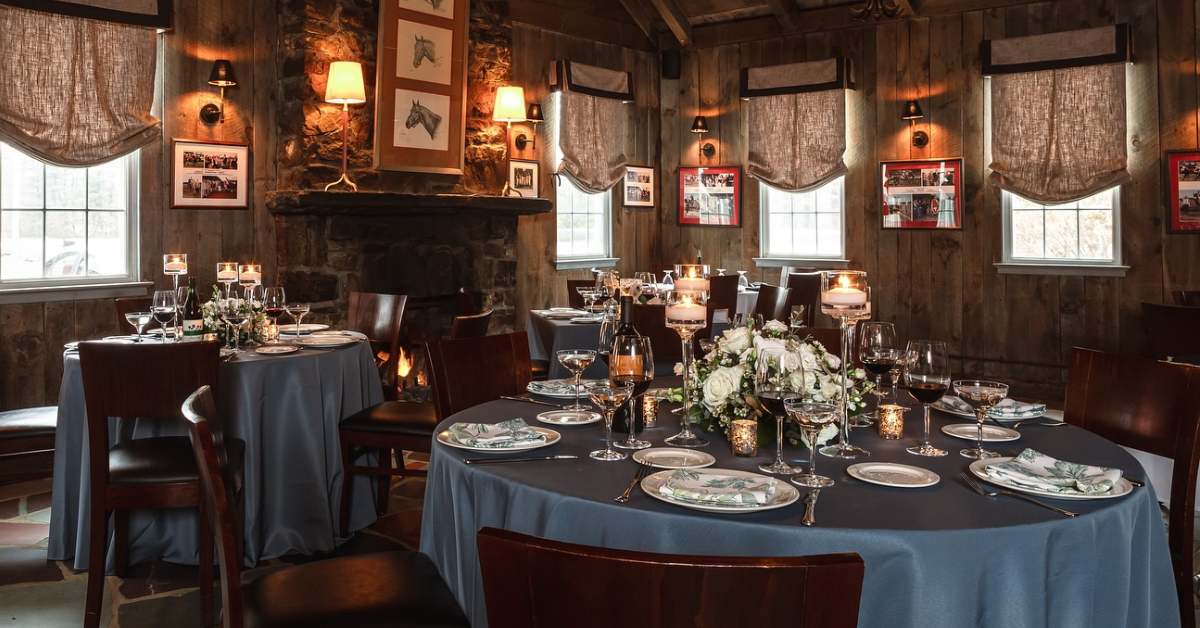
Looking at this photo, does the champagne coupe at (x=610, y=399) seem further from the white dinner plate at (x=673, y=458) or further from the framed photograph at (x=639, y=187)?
the framed photograph at (x=639, y=187)

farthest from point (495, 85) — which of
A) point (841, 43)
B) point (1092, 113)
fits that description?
point (1092, 113)

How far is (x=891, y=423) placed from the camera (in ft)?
7.17

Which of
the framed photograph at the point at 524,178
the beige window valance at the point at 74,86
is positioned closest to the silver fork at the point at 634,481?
the beige window valance at the point at 74,86

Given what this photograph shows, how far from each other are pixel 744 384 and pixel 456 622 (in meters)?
0.79

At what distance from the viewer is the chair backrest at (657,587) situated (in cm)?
101

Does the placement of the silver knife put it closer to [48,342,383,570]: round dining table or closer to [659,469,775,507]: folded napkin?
[659,469,775,507]: folded napkin

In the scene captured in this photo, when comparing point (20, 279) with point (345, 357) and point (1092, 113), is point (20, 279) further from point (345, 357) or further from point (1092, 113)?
point (1092, 113)

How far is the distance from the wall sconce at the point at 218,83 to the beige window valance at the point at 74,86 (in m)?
0.33

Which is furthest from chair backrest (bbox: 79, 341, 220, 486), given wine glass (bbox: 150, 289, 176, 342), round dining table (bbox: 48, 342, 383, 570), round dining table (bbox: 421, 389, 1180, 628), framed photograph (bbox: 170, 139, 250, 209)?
framed photograph (bbox: 170, 139, 250, 209)

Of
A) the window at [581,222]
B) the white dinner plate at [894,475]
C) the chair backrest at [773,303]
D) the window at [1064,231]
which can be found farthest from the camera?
the window at [581,222]

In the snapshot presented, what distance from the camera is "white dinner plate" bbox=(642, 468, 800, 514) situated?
63.0 inches

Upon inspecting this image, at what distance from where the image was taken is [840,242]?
8453 mm

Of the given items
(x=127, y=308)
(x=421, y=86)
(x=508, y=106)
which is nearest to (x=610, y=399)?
(x=127, y=308)

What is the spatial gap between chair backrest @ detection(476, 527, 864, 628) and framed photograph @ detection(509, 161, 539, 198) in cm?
686
